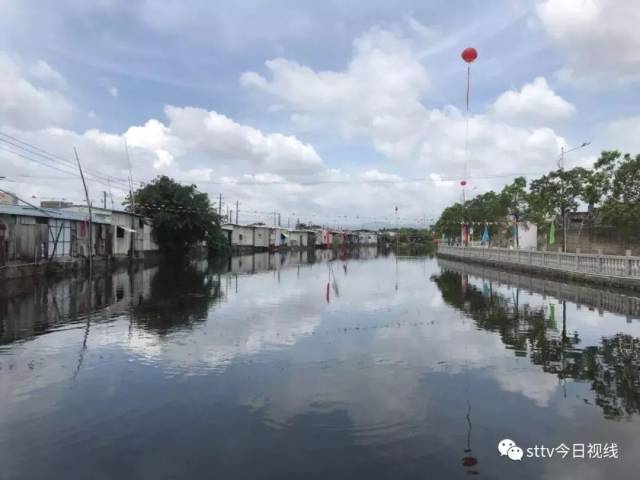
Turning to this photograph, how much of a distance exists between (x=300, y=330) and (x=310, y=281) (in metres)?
13.9

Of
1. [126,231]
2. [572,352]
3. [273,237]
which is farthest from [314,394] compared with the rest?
[273,237]

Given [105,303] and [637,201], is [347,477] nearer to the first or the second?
[105,303]

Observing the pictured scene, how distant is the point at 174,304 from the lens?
15.9 m

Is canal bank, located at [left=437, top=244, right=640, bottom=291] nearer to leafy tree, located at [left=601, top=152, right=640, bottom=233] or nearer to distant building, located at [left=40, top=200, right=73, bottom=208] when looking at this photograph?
leafy tree, located at [left=601, top=152, right=640, bottom=233]

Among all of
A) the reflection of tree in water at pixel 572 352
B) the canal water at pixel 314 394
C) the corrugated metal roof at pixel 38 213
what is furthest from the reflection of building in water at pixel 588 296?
the corrugated metal roof at pixel 38 213

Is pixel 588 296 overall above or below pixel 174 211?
below

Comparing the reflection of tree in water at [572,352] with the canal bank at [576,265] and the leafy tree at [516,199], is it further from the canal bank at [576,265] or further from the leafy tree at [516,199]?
the leafy tree at [516,199]

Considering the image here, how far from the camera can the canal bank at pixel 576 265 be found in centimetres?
1928

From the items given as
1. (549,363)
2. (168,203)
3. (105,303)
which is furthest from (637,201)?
(168,203)

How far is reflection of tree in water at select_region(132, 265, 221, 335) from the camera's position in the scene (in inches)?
492

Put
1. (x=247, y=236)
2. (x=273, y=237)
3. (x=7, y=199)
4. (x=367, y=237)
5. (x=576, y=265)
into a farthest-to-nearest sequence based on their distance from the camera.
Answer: (x=367, y=237), (x=273, y=237), (x=247, y=236), (x=7, y=199), (x=576, y=265)

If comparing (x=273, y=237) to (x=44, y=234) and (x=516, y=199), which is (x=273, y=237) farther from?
(x=44, y=234)

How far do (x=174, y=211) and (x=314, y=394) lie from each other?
133 feet

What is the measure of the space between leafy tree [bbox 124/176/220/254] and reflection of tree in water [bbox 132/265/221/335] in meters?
21.3
